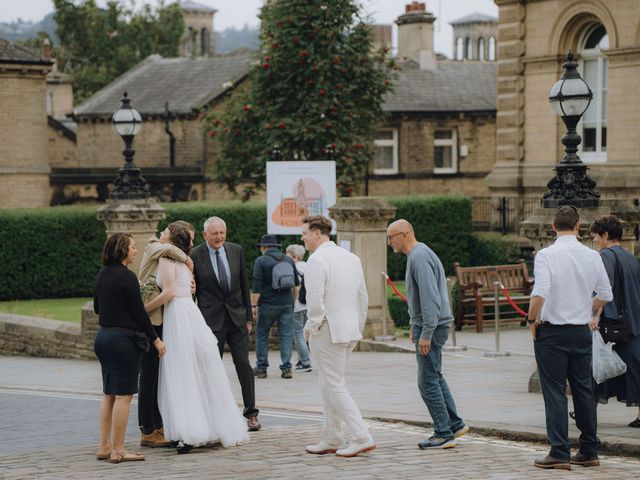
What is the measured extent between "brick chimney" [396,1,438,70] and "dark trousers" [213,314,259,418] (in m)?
41.2

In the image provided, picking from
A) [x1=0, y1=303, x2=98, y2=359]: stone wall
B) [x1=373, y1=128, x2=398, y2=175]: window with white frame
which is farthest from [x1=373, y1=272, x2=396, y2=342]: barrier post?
[x1=373, y1=128, x2=398, y2=175]: window with white frame

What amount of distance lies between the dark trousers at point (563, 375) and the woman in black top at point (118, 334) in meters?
3.32

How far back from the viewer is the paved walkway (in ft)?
40.2

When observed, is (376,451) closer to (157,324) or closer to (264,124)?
(157,324)

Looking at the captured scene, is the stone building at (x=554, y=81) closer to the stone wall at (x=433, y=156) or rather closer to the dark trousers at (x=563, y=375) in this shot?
the stone wall at (x=433, y=156)

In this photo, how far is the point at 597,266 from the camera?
10586 mm

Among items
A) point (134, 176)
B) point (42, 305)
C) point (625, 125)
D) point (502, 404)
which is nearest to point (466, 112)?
point (625, 125)

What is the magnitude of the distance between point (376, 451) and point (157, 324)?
222 centimetres

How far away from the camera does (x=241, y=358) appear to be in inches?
493

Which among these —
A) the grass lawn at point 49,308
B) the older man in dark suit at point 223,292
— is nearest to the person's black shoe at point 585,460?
the older man in dark suit at point 223,292

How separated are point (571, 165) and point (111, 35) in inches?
2743

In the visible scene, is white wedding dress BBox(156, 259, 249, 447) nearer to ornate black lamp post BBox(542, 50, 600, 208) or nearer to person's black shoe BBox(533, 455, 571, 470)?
person's black shoe BBox(533, 455, 571, 470)

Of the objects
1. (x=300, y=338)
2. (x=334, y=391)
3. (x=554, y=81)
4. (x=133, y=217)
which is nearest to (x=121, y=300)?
(x=334, y=391)

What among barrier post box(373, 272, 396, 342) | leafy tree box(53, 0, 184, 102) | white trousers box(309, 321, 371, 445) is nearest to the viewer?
white trousers box(309, 321, 371, 445)
